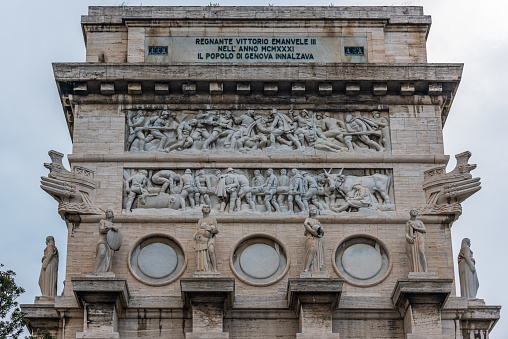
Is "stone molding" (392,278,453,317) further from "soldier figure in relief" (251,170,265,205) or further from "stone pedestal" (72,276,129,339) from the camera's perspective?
"stone pedestal" (72,276,129,339)

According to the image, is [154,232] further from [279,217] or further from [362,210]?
[362,210]

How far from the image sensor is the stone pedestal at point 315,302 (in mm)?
24250

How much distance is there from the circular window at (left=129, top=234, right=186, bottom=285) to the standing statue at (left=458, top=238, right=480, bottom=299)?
208 inches

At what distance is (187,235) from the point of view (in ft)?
83.8

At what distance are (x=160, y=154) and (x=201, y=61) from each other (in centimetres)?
231

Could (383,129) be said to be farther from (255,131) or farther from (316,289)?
(316,289)

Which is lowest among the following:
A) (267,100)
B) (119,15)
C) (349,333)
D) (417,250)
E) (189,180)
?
(349,333)

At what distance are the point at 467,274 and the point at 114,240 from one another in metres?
6.69

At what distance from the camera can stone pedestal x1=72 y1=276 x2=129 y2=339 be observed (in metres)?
24.0

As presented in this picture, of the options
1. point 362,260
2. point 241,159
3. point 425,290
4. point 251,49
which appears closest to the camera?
point 425,290

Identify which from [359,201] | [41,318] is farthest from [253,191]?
[41,318]

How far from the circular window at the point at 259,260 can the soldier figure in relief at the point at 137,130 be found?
2.98 metres

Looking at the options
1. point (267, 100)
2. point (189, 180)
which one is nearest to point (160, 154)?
point (189, 180)

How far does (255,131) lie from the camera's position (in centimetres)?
2688
